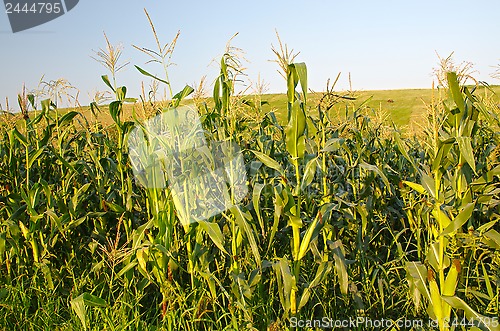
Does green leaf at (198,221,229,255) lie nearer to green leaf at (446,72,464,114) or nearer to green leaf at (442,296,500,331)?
green leaf at (442,296,500,331)

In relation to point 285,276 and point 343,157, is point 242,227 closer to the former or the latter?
point 285,276

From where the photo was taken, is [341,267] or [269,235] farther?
[269,235]

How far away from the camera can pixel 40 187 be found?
3920 mm

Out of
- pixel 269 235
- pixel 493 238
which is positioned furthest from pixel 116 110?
pixel 493 238

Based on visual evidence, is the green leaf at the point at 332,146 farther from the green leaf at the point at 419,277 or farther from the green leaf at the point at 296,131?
the green leaf at the point at 419,277


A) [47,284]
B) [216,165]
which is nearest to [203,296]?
[216,165]

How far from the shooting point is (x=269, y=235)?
11.5 feet

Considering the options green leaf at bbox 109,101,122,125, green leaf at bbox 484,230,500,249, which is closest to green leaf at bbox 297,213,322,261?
green leaf at bbox 484,230,500,249

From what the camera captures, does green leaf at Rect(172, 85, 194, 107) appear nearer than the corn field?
No

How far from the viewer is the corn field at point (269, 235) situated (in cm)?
280

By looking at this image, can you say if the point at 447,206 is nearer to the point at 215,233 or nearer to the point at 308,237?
the point at 308,237

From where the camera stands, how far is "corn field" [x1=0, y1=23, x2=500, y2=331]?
2803mm

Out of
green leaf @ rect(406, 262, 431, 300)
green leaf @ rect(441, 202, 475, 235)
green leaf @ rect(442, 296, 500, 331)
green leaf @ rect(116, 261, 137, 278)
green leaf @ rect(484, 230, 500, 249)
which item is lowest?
green leaf @ rect(442, 296, 500, 331)

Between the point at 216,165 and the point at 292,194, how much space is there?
701 millimetres
